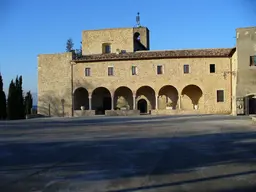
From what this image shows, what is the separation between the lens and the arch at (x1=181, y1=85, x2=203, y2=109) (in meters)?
42.0

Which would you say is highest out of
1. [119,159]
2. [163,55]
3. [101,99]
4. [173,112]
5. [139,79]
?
[163,55]

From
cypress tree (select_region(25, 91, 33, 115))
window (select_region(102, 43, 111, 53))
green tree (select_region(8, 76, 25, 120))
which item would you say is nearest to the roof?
window (select_region(102, 43, 111, 53))

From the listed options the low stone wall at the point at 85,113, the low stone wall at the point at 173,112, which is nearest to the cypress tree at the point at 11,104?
the low stone wall at the point at 85,113

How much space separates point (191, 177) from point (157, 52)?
36572mm

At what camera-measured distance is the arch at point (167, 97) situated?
140 ft

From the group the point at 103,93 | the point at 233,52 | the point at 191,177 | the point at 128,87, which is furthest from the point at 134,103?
the point at 191,177

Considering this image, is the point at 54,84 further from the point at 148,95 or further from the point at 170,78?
the point at 170,78

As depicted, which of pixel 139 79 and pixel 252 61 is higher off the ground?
pixel 252 61

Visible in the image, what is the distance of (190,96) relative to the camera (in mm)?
42406

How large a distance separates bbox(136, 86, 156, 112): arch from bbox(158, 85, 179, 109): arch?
94 centimetres

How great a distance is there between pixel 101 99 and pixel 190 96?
37.5 ft

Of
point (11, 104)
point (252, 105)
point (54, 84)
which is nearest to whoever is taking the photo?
point (252, 105)

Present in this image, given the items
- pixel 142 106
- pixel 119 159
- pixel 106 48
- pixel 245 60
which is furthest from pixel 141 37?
pixel 119 159

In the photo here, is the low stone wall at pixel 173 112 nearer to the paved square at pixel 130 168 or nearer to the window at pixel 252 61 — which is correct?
the window at pixel 252 61
